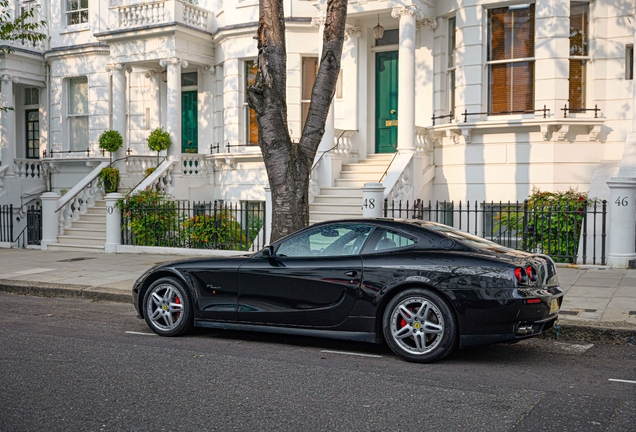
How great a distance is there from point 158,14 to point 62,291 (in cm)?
1104

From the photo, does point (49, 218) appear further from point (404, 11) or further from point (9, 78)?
point (404, 11)

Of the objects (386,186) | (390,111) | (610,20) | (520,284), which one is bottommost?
(520,284)

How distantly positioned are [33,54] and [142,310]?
18246 mm

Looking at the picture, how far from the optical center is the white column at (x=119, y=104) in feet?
69.5

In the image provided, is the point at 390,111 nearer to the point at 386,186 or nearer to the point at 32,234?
the point at 386,186

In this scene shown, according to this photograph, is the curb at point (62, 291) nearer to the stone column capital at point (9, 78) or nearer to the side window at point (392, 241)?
the side window at point (392, 241)

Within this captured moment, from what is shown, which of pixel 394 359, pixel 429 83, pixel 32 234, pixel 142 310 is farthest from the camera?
pixel 32 234

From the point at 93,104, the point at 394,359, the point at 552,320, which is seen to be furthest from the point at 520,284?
the point at 93,104

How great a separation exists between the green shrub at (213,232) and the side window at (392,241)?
9383mm

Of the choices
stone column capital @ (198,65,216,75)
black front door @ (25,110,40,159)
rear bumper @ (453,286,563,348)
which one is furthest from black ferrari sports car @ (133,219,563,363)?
black front door @ (25,110,40,159)

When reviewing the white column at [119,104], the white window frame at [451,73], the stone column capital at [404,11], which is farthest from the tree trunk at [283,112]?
the white column at [119,104]

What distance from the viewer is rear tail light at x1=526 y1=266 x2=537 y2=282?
21.6 ft

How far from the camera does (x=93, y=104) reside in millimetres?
23250

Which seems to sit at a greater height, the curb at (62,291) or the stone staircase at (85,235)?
the stone staircase at (85,235)
